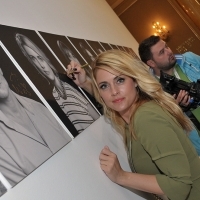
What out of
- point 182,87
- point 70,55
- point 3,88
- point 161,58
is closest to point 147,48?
point 161,58

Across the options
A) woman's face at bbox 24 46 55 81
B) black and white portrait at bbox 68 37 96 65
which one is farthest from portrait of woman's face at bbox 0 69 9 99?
black and white portrait at bbox 68 37 96 65

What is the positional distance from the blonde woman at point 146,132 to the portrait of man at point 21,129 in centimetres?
35

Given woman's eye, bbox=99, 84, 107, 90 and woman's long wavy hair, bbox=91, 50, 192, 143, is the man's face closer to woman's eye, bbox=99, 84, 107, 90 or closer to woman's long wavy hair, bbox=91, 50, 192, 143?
woman's long wavy hair, bbox=91, 50, 192, 143

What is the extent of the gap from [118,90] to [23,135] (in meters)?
0.59

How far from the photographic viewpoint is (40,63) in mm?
1324

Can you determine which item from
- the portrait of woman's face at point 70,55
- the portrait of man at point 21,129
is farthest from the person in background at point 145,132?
the portrait of man at point 21,129

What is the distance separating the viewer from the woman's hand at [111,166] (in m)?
1.35

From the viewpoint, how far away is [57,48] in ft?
5.26

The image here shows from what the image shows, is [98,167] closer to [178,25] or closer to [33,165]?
[33,165]

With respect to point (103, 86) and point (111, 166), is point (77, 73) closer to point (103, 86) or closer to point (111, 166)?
point (103, 86)

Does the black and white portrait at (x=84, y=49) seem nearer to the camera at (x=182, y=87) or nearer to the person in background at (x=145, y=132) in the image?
the person in background at (x=145, y=132)

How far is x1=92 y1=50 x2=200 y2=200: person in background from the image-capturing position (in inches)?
46.8

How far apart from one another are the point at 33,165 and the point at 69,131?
0.32m

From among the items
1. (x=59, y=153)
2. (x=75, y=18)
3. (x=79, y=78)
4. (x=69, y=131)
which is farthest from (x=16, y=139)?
(x=75, y=18)
